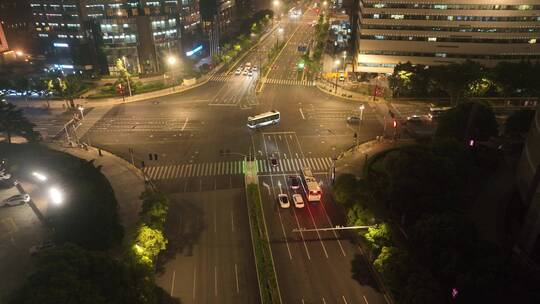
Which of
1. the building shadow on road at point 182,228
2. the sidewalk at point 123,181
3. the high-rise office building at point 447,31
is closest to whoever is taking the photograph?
the building shadow on road at point 182,228

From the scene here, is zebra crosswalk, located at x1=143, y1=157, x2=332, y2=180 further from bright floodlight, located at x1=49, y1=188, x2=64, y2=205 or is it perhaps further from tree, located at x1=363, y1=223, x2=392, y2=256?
tree, located at x1=363, y1=223, x2=392, y2=256

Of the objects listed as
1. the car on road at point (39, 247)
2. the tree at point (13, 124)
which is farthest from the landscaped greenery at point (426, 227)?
the tree at point (13, 124)

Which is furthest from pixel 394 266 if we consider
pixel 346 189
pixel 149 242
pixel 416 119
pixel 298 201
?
pixel 416 119

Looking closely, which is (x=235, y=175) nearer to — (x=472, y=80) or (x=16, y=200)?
(x=16, y=200)

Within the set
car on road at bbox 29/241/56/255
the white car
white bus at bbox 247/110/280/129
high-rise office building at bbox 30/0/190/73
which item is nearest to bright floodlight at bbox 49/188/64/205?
car on road at bbox 29/241/56/255

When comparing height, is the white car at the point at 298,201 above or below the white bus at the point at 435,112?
below

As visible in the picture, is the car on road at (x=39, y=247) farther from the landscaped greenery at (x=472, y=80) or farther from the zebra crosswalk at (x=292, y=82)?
the landscaped greenery at (x=472, y=80)
